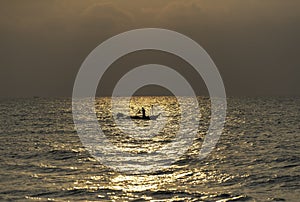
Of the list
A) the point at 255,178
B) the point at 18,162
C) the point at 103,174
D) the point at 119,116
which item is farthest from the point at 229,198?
the point at 119,116

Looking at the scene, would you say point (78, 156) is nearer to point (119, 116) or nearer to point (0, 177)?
point (0, 177)

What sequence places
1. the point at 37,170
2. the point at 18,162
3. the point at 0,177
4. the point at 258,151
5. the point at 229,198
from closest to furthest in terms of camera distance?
the point at 229,198, the point at 0,177, the point at 37,170, the point at 18,162, the point at 258,151

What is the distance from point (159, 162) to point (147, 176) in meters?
8.17

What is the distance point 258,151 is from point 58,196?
→ 1135 inches

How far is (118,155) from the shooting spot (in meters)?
53.7

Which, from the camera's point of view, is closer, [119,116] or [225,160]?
[225,160]

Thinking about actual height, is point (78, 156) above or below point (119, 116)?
below

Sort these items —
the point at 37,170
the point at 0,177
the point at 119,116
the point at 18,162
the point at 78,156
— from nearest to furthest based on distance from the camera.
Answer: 1. the point at 0,177
2. the point at 37,170
3. the point at 18,162
4. the point at 78,156
5. the point at 119,116

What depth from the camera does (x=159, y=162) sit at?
4772 centimetres

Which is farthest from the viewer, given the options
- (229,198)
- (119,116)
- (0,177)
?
(119,116)

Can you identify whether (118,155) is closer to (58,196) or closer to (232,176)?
(232,176)

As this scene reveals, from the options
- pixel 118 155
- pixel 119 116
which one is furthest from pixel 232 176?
pixel 119 116

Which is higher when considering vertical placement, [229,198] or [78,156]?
[78,156]

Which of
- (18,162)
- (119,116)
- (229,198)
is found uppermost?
(119,116)
